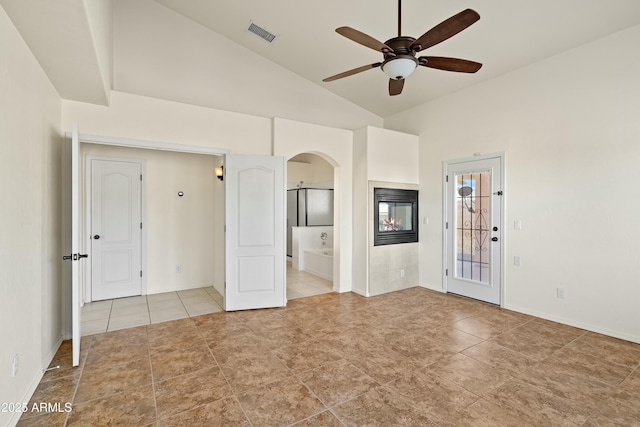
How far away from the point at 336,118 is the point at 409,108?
141 centimetres

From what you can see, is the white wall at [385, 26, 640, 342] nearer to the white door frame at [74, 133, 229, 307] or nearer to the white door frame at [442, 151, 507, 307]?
the white door frame at [442, 151, 507, 307]

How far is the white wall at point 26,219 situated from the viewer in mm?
1965

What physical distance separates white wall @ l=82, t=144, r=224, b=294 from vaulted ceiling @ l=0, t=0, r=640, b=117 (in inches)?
46.2

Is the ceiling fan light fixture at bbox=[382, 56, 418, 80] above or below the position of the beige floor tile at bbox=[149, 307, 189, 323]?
above

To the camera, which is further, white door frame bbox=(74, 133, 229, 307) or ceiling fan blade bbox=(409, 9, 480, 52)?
white door frame bbox=(74, 133, 229, 307)

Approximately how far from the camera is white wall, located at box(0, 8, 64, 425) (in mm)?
1965

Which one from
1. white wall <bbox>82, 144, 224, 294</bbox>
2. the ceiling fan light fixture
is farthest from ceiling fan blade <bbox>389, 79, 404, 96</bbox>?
white wall <bbox>82, 144, 224, 294</bbox>

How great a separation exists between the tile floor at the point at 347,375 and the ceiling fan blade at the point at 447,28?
2.73 meters

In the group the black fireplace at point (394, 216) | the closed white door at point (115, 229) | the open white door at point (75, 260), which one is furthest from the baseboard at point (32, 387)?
the black fireplace at point (394, 216)

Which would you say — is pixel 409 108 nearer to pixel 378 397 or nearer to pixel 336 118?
pixel 336 118

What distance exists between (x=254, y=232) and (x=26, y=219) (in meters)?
2.43

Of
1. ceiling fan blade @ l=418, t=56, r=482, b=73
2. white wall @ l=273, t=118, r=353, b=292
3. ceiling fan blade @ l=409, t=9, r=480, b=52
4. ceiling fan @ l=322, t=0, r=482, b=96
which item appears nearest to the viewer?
ceiling fan blade @ l=409, t=9, r=480, b=52

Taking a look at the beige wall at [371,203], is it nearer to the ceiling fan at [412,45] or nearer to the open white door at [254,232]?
the open white door at [254,232]

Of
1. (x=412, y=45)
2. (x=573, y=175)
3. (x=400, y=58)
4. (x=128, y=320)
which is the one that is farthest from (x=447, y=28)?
(x=128, y=320)
